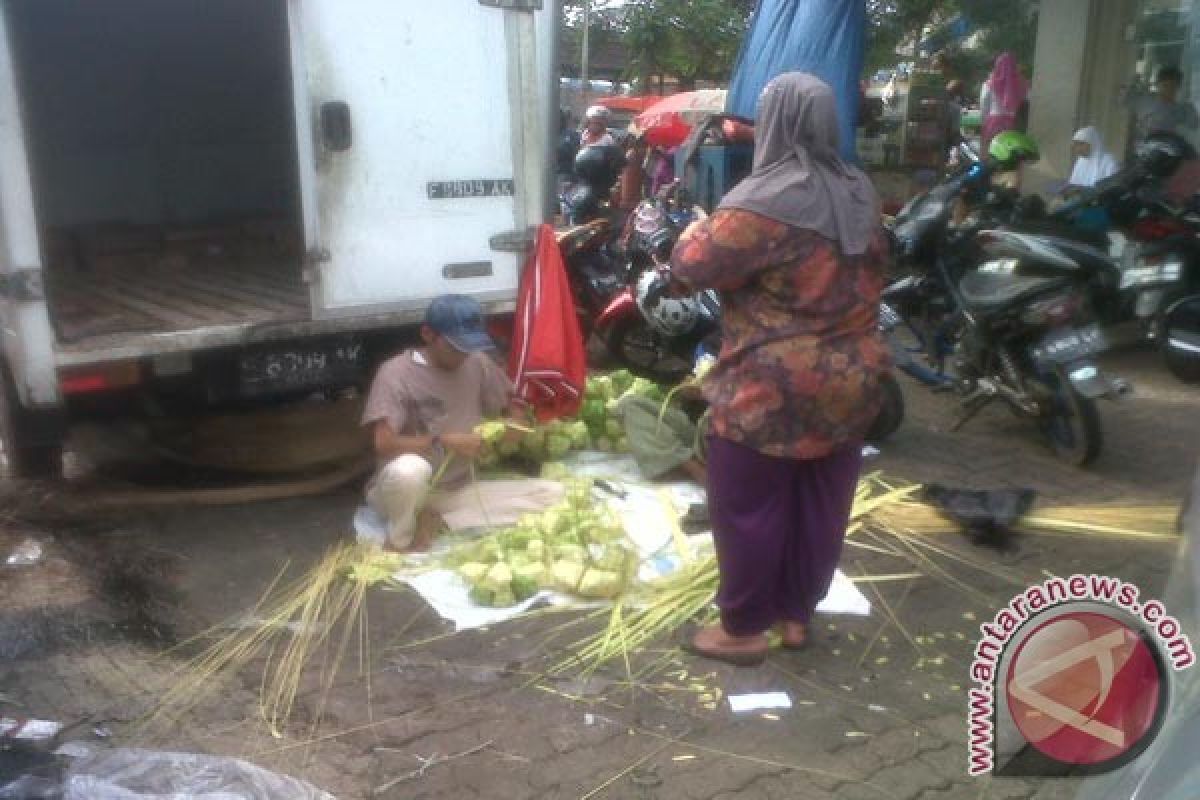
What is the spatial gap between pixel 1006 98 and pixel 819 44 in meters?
4.18

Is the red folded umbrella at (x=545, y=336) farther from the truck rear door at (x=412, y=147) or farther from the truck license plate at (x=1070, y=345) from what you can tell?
the truck license plate at (x=1070, y=345)

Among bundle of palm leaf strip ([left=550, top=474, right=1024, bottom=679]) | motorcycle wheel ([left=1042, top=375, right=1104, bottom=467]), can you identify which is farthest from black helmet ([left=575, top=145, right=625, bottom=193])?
bundle of palm leaf strip ([left=550, top=474, right=1024, bottom=679])

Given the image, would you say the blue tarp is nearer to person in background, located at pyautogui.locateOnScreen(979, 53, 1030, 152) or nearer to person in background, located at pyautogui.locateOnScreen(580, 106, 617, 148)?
person in background, located at pyautogui.locateOnScreen(979, 53, 1030, 152)

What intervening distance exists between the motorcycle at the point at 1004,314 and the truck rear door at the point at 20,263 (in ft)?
11.8

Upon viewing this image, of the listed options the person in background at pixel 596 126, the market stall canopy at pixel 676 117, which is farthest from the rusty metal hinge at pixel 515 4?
the person in background at pixel 596 126

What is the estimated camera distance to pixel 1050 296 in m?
5.05

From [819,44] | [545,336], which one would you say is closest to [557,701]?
[545,336]

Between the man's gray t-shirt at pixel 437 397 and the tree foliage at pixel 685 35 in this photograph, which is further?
the tree foliage at pixel 685 35

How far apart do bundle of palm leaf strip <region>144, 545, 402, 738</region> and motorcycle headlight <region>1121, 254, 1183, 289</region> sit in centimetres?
446

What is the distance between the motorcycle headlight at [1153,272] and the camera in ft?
20.3

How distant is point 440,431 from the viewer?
4344 millimetres

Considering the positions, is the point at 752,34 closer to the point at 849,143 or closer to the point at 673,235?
the point at 849,143

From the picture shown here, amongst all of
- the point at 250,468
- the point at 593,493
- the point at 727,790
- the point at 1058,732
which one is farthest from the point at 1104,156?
the point at 1058,732

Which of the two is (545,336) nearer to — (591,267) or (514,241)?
(514,241)
